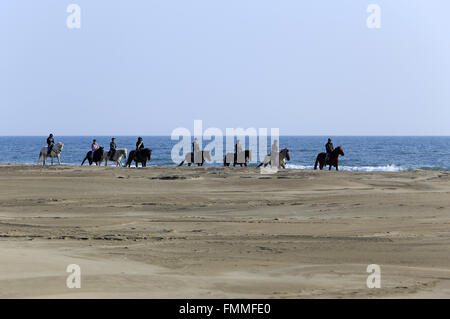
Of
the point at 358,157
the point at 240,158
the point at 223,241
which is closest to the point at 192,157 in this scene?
the point at 240,158

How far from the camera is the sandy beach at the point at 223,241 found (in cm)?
815

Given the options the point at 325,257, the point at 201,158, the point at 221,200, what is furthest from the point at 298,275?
the point at 201,158

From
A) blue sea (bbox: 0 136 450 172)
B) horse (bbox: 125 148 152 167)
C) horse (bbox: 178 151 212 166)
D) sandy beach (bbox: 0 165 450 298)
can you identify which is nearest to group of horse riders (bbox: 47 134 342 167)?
horse (bbox: 125 148 152 167)

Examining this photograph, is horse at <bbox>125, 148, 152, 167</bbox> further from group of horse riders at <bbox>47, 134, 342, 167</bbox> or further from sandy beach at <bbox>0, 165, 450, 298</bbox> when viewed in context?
sandy beach at <bbox>0, 165, 450, 298</bbox>

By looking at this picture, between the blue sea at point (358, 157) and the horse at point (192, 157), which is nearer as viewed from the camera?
the horse at point (192, 157)

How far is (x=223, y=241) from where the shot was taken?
37.5ft

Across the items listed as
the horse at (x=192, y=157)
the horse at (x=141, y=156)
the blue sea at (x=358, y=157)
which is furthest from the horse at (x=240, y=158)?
the blue sea at (x=358, y=157)

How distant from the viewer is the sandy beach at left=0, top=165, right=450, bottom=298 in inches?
321

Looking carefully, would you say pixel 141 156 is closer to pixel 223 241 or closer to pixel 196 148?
pixel 196 148

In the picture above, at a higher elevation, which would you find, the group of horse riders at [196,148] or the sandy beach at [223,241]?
the group of horse riders at [196,148]

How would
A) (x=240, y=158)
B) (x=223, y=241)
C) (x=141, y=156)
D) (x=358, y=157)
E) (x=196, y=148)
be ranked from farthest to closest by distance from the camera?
(x=358, y=157) < (x=196, y=148) < (x=240, y=158) < (x=141, y=156) < (x=223, y=241)

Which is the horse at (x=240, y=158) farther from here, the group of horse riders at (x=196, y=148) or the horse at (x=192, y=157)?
the horse at (x=192, y=157)

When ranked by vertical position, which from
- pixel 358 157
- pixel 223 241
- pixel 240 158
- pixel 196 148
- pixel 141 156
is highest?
pixel 196 148
